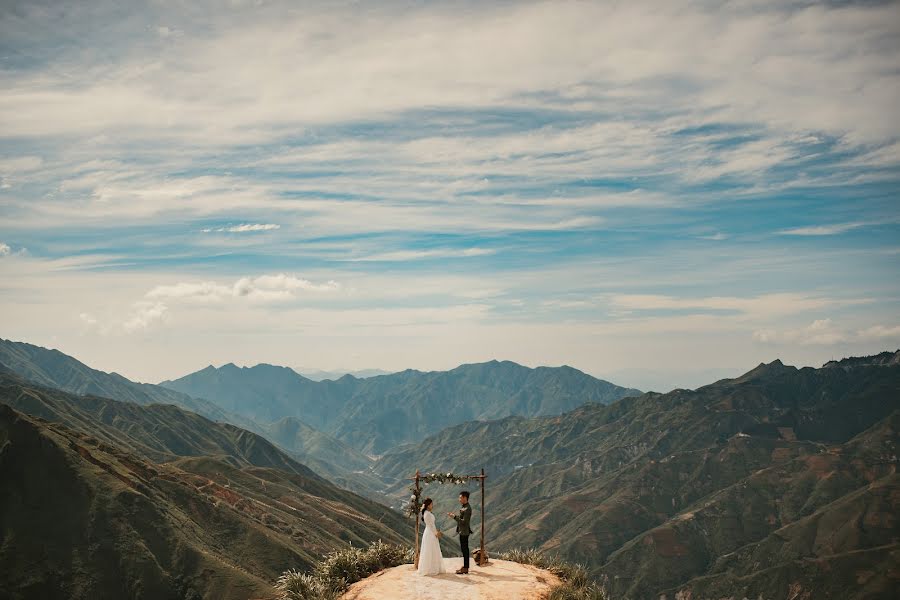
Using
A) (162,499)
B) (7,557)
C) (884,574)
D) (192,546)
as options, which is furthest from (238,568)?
(884,574)

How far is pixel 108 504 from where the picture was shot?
133m

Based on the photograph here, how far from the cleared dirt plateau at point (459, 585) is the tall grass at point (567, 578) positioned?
62 cm

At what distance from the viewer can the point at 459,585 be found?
1232 inches

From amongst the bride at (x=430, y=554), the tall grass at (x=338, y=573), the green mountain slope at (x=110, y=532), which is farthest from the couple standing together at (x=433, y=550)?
the green mountain slope at (x=110, y=532)

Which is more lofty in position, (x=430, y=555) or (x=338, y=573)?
(x=430, y=555)

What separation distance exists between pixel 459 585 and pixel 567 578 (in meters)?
6.58

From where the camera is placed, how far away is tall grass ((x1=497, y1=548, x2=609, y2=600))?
3031cm

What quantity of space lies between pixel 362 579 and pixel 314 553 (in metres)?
137

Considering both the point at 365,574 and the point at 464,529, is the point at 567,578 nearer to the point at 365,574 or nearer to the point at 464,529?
the point at 464,529

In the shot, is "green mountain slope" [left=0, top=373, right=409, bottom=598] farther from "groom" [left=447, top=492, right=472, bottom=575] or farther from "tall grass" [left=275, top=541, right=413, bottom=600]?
"groom" [left=447, top=492, right=472, bottom=575]

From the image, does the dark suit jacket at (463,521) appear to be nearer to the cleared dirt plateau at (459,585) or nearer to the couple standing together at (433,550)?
the couple standing together at (433,550)

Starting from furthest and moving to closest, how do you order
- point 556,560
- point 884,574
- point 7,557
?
point 884,574
point 7,557
point 556,560

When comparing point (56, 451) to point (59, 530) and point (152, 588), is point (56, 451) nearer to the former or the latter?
point (59, 530)

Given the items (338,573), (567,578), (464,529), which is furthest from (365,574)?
(567,578)
